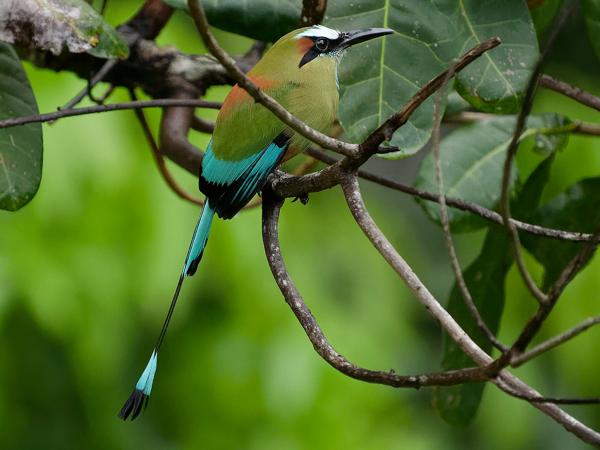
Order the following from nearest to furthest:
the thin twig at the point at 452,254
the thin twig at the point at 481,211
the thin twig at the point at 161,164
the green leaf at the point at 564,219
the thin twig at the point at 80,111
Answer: the thin twig at the point at 452,254
the thin twig at the point at 481,211
the thin twig at the point at 80,111
the green leaf at the point at 564,219
the thin twig at the point at 161,164

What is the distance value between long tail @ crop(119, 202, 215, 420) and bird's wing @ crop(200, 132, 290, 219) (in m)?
0.03

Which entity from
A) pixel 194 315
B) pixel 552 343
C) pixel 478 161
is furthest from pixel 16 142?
pixel 194 315

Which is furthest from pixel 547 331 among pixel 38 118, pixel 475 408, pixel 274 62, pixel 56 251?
pixel 38 118

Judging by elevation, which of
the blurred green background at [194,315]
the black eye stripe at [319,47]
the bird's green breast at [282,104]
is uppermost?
the black eye stripe at [319,47]

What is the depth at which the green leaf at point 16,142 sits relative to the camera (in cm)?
173

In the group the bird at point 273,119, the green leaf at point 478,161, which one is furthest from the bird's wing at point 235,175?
the green leaf at point 478,161

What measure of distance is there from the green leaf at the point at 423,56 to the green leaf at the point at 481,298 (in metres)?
0.39

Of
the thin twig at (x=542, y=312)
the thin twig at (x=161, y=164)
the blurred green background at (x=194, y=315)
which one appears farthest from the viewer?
the blurred green background at (x=194, y=315)

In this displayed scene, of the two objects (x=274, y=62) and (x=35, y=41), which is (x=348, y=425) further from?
(x=35, y=41)

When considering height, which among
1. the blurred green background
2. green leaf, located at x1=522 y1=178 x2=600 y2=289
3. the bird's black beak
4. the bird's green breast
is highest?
the bird's black beak

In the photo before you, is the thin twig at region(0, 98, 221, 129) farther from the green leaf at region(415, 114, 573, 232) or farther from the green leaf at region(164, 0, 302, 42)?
the green leaf at region(415, 114, 573, 232)

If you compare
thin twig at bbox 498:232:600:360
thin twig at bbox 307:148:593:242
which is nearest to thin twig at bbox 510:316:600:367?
thin twig at bbox 498:232:600:360

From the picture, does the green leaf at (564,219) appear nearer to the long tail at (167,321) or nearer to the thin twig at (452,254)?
the long tail at (167,321)

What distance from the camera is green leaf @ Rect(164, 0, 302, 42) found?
1.88 m
